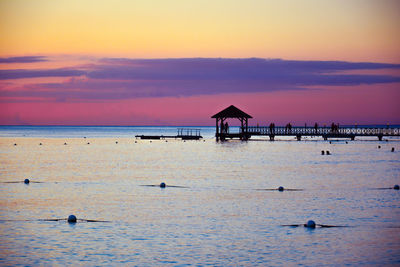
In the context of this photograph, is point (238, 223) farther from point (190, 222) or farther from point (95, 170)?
point (95, 170)

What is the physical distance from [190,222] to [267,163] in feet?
105

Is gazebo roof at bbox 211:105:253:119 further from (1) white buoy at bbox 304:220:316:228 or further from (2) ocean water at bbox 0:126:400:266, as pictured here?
(1) white buoy at bbox 304:220:316:228

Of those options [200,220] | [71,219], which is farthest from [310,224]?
[71,219]

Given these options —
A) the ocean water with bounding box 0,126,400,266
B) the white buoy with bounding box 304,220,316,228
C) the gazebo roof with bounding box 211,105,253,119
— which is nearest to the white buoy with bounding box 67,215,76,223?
the ocean water with bounding box 0,126,400,266

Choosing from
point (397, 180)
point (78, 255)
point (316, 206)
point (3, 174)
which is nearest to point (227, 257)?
point (78, 255)

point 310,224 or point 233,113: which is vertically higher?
point 233,113

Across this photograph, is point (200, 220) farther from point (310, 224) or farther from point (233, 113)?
point (233, 113)

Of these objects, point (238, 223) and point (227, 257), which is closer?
point (227, 257)

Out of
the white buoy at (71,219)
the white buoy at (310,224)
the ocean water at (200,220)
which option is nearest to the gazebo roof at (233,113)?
the ocean water at (200,220)

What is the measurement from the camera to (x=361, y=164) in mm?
52469

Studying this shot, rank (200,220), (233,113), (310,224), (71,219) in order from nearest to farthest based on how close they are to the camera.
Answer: (310,224) → (71,219) → (200,220) → (233,113)

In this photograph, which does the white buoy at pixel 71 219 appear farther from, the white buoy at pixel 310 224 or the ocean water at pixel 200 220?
the white buoy at pixel 310 224

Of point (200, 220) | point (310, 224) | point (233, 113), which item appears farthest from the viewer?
point (233, 113)

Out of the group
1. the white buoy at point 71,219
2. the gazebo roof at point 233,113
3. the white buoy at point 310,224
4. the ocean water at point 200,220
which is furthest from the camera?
the gazebo roof at point 233,113
